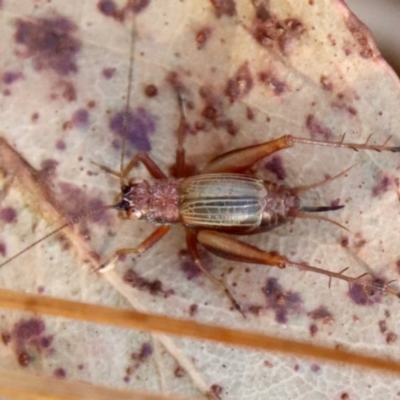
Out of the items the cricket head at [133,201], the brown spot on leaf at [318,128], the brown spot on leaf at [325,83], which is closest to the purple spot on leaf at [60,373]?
the cricket head at [133,201]

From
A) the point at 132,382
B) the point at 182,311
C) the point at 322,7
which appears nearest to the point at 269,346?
the point at 182,311

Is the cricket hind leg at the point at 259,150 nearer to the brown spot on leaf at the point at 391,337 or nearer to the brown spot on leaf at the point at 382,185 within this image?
the brown spot on leaf at the point at 382,185

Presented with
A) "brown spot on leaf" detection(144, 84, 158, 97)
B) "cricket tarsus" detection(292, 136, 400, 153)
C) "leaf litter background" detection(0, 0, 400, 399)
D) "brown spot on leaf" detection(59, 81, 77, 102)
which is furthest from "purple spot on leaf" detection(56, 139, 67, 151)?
"cricket tarsus" detection(292, 136, 400, 153)

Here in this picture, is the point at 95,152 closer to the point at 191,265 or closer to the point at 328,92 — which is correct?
the point at 191,265

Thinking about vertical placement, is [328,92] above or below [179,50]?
above

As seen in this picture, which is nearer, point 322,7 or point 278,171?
point 322,7

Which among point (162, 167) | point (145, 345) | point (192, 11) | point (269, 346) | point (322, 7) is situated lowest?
point (145, 345)
